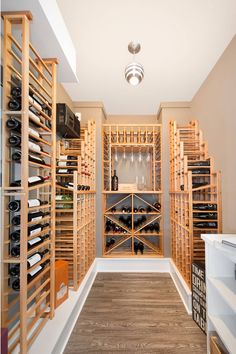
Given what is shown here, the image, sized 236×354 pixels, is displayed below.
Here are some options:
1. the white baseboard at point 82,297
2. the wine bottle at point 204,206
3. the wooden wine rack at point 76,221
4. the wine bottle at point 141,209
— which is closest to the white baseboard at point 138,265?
the white baseboard at point 82,297

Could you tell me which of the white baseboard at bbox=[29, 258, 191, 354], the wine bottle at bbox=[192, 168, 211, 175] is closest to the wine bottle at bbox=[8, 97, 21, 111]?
the white baseboard at bbox=[29, 258, 191, 354]

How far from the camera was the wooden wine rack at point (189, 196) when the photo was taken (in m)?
2.28

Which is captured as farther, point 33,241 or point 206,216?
point 206,216

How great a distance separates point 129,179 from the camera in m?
3.87

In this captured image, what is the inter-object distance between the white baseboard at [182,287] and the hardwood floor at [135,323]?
5cm

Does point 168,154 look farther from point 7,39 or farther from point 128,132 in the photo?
point 7,39

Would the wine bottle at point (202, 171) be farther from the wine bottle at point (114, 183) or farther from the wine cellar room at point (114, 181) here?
the wine bottle at point (114, 183)

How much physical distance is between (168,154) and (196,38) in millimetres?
1705

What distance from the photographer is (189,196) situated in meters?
2.29

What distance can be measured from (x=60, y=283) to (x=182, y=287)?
1381 mm

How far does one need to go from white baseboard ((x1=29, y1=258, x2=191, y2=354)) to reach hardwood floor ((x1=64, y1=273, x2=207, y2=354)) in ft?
Result: 0.25

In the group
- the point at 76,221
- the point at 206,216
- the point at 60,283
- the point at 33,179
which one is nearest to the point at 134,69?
the point at 33,179

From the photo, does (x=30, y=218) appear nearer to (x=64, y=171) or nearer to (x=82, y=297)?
(x=64, y=171)

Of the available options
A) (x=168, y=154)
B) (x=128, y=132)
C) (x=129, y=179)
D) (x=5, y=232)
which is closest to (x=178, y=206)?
(x=168, y=154)
